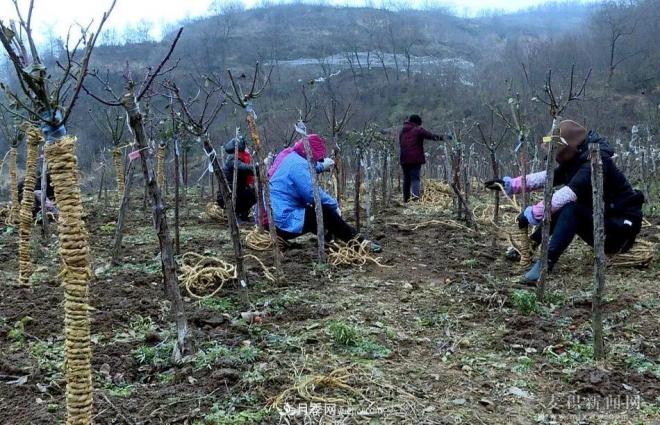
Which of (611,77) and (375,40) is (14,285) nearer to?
(611,77)

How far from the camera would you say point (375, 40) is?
80875mm

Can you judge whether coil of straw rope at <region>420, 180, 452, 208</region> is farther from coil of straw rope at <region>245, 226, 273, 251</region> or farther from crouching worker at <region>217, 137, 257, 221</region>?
coil of straw rope at <region>245, 226, 273, 251</region>

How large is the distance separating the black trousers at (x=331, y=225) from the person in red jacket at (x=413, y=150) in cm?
402

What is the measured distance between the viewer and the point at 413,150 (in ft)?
31.0

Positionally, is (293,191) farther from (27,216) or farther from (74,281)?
(74,281)

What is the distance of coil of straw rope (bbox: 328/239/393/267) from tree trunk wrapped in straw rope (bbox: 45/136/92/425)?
3.14 meters

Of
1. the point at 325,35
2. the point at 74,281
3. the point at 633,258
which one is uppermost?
the point at 325,35

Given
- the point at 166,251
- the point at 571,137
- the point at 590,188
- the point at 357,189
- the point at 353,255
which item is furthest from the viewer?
the point at 357,189

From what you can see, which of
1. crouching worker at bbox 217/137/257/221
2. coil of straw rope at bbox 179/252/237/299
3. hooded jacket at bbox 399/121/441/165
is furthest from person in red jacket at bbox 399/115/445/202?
coil of straw rope at bbox 179/252/237/299

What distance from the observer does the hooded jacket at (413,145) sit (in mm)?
9445

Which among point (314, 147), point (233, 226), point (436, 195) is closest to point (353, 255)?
point (314, 147)

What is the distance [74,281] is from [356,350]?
152cm

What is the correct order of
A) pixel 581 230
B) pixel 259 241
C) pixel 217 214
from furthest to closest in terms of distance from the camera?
pixel 217 214 < pixel 259 241 < pixel 581 230

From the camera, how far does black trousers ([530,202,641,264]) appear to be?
14.3 feet
